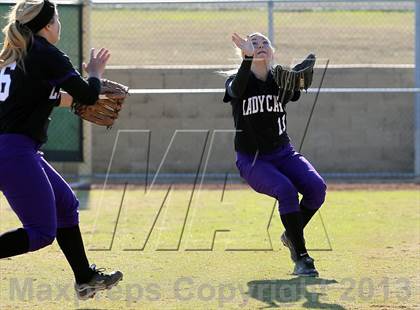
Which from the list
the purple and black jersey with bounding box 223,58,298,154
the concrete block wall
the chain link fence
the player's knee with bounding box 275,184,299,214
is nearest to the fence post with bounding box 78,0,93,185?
the concrete block wall

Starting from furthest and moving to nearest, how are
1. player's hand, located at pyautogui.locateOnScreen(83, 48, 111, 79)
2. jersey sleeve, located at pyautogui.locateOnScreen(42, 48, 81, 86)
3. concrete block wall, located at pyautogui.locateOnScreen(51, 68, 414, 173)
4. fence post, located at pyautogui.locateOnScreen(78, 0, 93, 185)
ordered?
concrete block wall, located at pyautogui.locateOnScreen(51, 68, 414, 173)
fence post, located at pyautogui.locateOnScreen(78, 0, 93, 185)
player's hand, located at pyautogui.locateOnScreen(83, 48, 111, 79)
jersey sleeve, located at pyautogui.locateOnScreen(42, 48, 81, 86)

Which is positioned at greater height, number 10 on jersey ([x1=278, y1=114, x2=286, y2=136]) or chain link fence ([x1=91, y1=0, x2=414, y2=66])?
chain link fence ([x1=91, y1=0, x2=414, y2=66])

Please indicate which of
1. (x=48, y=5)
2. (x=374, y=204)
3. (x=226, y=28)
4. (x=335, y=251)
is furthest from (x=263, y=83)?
(x=226, y=28)

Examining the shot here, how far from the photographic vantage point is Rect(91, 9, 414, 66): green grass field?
16828mm

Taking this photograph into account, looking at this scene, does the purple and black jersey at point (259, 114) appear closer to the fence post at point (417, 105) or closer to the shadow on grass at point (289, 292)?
the shadow on grass at point (289, 292)

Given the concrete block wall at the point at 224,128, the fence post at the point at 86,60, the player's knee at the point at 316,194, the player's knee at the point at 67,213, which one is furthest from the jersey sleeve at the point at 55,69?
the concrete block wall at the point at 224,128

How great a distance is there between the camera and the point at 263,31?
17.8 meters

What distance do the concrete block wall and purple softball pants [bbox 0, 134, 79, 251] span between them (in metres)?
8.25

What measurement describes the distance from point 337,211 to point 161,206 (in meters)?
2.07

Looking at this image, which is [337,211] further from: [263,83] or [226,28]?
[226,28]

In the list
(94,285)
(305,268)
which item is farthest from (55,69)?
(305,268)

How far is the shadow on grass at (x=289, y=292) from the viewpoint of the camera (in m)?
6.08

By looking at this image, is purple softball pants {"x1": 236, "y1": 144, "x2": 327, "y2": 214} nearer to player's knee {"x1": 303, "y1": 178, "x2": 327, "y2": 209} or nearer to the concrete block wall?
player's knee {"x1": 303, "y1": 178, "x2": 327, "y2": 209}

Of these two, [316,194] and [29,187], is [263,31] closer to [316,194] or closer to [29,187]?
[316,194]
